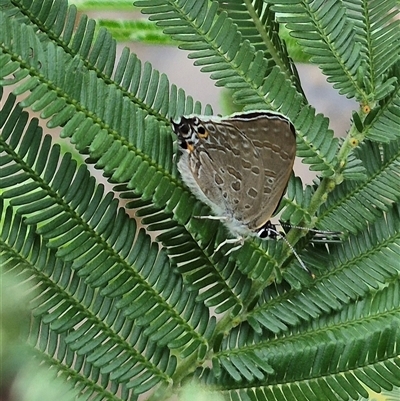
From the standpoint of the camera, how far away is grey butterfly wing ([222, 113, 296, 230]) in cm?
64

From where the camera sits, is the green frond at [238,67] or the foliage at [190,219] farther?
the green frond at [238,67]

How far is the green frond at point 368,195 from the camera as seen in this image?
26.6 inches

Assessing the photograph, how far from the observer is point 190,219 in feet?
2.02

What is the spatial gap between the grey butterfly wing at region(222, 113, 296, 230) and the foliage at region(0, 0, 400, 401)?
1.1 inches

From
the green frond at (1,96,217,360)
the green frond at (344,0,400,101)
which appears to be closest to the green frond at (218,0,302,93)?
the green frond at (344,0,400,101)

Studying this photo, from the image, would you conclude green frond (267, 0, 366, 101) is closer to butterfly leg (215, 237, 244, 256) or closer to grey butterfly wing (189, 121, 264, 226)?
grey butterfly wing (189, 121, 264, 226)

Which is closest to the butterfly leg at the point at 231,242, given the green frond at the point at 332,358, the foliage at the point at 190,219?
the foliage at the point at 190,219

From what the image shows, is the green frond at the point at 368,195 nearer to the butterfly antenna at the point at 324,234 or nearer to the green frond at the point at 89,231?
the butterfly antenna at the point at 324,234

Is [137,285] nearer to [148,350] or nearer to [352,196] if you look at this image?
[148,350]

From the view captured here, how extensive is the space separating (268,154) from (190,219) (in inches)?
6.2

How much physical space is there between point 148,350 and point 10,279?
474 mm

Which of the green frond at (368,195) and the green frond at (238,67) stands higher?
the green frond at (238,67)

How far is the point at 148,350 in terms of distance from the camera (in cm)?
61

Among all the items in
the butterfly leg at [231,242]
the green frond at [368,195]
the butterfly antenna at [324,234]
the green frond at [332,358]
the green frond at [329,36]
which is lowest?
the green frond at [332,358]
